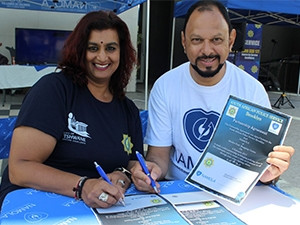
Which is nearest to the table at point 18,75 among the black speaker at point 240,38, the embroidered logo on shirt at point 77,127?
the black speaker at point 240,38

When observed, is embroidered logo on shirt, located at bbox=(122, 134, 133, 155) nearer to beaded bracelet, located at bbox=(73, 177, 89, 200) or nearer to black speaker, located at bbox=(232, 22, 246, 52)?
beaded bracelet, located at bbox=(73, 177, 89, 200)

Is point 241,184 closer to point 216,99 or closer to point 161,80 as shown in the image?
point 216,99

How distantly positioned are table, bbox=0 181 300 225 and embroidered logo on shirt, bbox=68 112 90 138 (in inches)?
11.7

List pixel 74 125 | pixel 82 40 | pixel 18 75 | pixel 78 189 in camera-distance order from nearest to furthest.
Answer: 1. pixel 78 189
2. pixel 74 125
3. pixel 82 40
4. pixel 18 75

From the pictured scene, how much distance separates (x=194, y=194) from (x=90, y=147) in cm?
47

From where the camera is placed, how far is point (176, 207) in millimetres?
1081

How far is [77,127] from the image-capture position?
139 centimetres

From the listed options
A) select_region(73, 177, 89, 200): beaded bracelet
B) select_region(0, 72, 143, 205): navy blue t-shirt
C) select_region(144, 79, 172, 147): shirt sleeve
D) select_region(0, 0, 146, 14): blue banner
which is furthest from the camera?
select_region(0, 0, 146, 14): blue banner

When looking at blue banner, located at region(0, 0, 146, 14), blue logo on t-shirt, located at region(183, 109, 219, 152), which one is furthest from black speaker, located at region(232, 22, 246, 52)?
blue logo on t-shirt, located at region(183, 109, 219, 152)

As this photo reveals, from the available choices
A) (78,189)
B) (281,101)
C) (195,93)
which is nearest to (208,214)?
(78,189)

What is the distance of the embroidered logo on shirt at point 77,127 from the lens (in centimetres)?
137

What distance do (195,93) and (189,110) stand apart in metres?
0.09

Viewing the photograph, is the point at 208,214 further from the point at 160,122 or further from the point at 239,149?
the point at 160,122

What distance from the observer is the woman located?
120 centimetres
